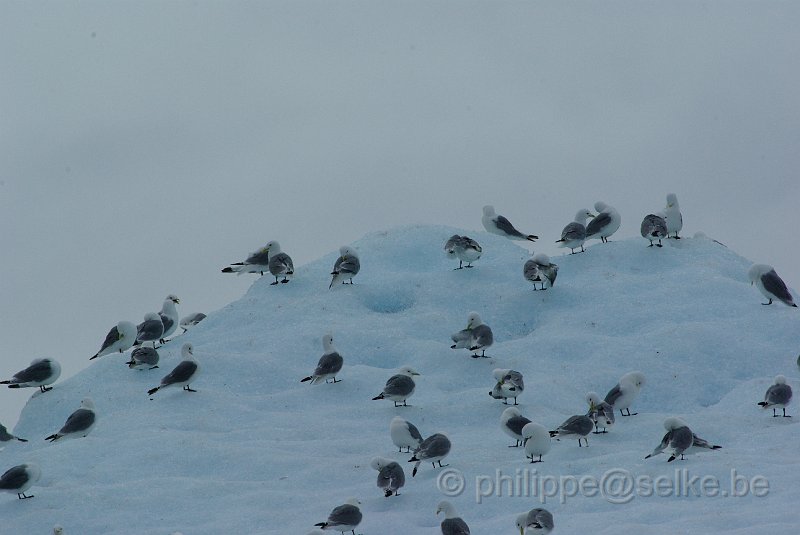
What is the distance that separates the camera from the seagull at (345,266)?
22750 mm

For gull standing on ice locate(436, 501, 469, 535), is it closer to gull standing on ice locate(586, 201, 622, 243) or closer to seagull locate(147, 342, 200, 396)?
seagull locate(147, 342, 200, 396)

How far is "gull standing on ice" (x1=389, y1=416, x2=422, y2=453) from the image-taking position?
15.1 m

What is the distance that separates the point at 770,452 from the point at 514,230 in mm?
11573

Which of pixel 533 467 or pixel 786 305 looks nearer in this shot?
pixel 533 467

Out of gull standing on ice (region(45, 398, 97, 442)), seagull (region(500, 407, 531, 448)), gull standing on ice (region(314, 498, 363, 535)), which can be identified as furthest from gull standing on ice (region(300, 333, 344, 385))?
gull standing on ice (region(314, 498, 363, 535))

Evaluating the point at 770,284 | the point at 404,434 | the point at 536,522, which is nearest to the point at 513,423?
the point at 404,434

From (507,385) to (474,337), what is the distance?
2.08 metres

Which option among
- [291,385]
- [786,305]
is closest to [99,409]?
[291,385]

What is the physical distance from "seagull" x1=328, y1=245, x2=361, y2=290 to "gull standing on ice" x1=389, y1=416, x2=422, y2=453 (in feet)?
25.7

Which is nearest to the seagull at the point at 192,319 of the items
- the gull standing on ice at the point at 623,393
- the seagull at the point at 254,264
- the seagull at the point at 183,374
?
the seagull at the point at 254,264

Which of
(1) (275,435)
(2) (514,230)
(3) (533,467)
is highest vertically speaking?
(2) (514,230)

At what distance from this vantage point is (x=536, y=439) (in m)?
14.4

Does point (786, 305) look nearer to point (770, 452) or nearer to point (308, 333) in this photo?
point (770, 452)

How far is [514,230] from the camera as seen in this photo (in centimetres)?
2512
